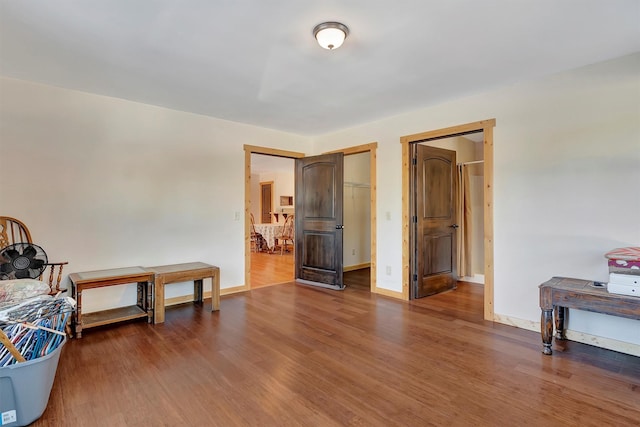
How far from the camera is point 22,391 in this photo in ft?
5.63

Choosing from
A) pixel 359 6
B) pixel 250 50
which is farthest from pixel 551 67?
pixel 250 50

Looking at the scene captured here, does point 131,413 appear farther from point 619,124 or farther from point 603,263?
point 619,124

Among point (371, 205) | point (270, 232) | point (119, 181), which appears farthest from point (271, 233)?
point (119, 181)

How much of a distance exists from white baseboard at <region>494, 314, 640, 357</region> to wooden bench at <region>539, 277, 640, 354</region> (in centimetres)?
49

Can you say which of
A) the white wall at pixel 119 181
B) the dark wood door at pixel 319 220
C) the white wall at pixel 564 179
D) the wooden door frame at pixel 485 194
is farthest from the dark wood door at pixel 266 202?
the white wall at pixel 564 179

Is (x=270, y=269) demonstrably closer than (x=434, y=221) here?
No

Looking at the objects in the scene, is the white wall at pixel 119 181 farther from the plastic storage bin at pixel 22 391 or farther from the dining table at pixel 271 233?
the dining table at pixel 271 233

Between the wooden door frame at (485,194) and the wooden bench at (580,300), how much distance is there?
731 mm

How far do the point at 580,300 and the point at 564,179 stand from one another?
3.66ft

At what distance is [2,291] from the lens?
90.7 inches

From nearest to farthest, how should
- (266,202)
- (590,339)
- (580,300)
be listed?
1. (580,300)
2. (590,339)
3. (266,202)

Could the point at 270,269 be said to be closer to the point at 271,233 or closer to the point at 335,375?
the point at 271,233

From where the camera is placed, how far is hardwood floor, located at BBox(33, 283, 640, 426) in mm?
1855

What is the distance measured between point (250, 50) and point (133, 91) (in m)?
1.67
